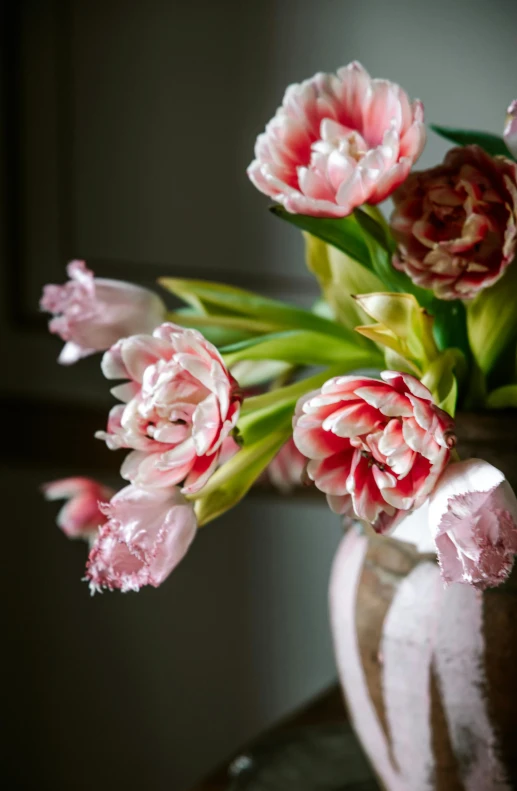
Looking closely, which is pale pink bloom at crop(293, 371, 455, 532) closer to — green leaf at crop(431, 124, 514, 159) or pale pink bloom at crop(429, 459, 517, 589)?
pale pink bloom at crop(429, 459, 517, 589)

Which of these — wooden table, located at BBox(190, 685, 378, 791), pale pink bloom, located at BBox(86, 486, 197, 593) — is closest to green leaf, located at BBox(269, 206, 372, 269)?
pale pink bloom, located at BBox(86, 486, 197, 593)

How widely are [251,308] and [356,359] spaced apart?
0.06 m

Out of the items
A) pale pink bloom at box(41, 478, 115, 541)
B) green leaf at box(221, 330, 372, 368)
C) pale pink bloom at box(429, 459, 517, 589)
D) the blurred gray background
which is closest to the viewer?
pale pink bloom at box(429, 459, 517, 589)

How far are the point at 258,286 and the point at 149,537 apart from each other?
0.52 m

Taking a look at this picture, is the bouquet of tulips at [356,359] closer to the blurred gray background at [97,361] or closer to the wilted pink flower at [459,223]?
the wilted pink flower at [459,223]

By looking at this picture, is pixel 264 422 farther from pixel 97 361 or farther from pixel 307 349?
pixel 97 361

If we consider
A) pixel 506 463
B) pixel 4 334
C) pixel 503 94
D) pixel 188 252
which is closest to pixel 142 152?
pixel 188 252

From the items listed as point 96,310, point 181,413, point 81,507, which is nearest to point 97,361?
point 81,507

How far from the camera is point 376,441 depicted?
29 cm

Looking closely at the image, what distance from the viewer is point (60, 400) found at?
0.90m

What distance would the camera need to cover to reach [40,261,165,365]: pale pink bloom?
40cm

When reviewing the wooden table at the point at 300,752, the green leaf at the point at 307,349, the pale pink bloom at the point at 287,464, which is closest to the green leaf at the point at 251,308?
the green leaf at the point at 307,349

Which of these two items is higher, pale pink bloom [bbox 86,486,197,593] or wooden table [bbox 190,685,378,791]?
pale pink bloom [bbox 86,486,197,593]

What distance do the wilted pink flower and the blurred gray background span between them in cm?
39
